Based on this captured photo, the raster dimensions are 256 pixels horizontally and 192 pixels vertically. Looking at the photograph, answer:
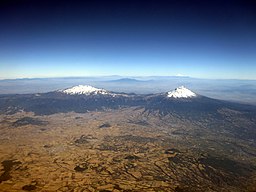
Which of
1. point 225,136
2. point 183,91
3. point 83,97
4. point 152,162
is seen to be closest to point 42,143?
point 152,162

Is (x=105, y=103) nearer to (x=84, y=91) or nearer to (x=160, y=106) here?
(x=84, y=91)

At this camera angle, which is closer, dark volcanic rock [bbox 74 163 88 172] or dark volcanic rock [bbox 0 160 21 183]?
dark volcanic rock [bbox 0 160 21 183]

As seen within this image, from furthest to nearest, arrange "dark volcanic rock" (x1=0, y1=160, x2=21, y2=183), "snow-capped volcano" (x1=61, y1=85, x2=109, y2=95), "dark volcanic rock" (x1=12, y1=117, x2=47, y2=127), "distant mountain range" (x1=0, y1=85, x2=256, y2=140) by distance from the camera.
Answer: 1. "snow-capped volcano" (x1=61, y1=85, x2=109, y2=95)
2. "distant mountain range" (x1=0, y1=85, x2=256, y2=140)
3. "dark volcanic rock" (x1=12, y1=117, x2=47, y2=127)
4. "dark volcanic rock" (x1=0, y1=160, x2=21, y2=183)

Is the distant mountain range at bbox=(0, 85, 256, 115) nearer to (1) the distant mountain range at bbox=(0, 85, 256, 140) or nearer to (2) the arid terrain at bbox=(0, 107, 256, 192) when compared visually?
(1) the distant mountain range at bbox=(0, 85, 256, 140)

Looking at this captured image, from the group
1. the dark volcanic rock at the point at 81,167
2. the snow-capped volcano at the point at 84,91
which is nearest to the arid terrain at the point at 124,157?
the dark volcanic rock at the point at 81,167

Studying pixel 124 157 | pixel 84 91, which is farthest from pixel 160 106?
pixel 124 157

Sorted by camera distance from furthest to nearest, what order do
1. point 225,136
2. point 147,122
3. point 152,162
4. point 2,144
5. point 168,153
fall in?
point 147,122
point 225,136
point 2,144
point 168,153
point 152,162

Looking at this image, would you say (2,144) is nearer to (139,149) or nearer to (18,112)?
(139,149)

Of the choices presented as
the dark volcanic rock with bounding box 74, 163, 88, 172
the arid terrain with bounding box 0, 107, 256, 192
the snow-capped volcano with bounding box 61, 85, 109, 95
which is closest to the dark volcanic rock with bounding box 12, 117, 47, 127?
the arid terrain with bounding box 0, 107, 256, 192
